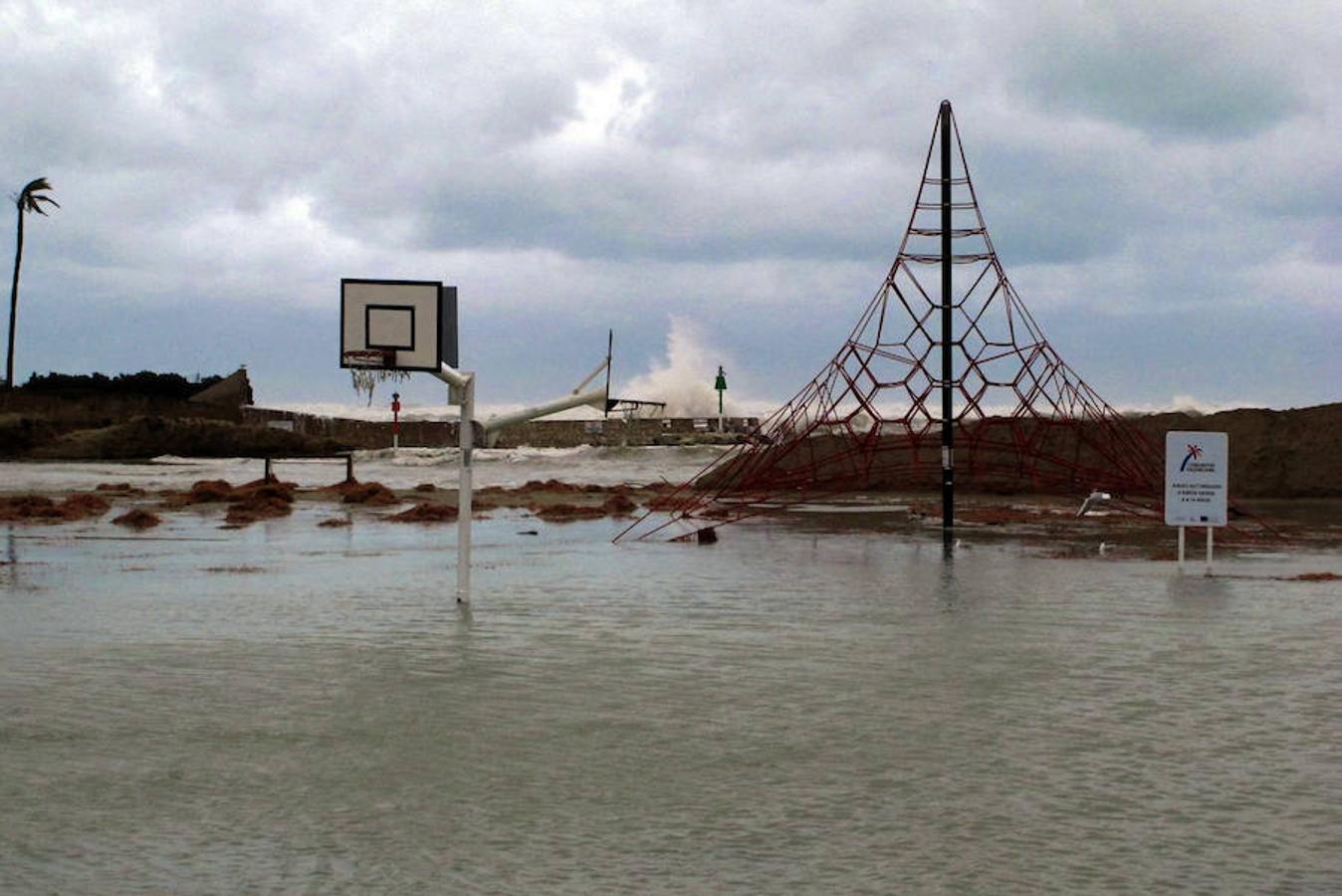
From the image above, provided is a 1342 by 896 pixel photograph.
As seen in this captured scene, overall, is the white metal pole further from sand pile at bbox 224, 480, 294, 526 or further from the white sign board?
sand pile at bbox 224, 480, 294, 526

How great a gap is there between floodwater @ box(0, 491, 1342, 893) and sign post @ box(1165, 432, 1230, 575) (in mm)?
2206

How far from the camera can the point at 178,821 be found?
5.66m

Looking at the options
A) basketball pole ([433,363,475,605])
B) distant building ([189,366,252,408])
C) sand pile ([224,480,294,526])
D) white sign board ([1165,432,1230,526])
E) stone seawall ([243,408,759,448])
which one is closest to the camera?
basketball pole ([433,363,475,605])

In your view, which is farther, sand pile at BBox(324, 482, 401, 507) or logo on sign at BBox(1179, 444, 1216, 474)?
sand pile at BBox(324, 482, 401, 507)

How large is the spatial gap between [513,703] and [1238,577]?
404 inches

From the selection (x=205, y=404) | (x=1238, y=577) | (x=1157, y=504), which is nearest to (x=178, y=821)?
(x=1238, y=577)

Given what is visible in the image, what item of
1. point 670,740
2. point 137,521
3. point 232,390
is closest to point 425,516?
point 137,521

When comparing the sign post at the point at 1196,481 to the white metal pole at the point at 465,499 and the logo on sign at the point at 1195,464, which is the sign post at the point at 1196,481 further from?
the white metal pole at the point at 465,499

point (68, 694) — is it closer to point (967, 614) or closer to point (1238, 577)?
point (967, 614)

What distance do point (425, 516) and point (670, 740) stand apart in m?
19.2

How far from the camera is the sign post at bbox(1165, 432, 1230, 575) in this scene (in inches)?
653

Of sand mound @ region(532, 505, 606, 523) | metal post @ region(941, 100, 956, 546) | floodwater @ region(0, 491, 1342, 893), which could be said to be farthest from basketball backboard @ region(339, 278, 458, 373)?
sand mound @ region(532, 505, 606, 523)

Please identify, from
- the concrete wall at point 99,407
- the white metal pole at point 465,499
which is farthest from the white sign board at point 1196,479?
the concrete wall at point 99,407

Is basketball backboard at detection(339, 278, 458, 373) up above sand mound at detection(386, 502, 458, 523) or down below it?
above
